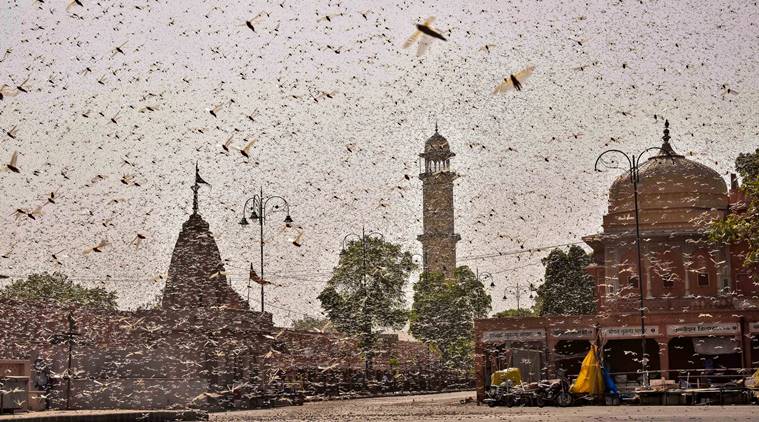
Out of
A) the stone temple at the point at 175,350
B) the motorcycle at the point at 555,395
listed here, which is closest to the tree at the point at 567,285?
the stone temple at the point at 175,350

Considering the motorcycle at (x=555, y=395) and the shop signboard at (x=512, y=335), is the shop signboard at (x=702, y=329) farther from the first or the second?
the motorcycle at (x=555, y=395)

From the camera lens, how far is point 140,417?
95.5 ft

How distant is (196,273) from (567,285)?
44.8 meters

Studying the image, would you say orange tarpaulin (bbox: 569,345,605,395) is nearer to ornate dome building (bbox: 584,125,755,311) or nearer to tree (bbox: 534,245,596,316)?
ornate dome building (bbox: 584,125,755,311)

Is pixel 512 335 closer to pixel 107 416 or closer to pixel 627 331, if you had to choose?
pixel 627 331

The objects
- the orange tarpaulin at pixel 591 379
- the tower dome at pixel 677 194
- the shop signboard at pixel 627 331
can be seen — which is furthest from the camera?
the tower dome at pixel 677 194

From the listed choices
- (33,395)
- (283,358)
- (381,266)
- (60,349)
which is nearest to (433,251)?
(381,266)

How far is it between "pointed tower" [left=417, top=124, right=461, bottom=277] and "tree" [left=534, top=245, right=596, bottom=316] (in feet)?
139

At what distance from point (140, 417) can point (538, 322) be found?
32.7 m

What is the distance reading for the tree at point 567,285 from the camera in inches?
3578

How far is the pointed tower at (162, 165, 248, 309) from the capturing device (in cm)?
5459

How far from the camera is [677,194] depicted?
68.5 meters

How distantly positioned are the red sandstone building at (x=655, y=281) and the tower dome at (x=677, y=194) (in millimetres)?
56

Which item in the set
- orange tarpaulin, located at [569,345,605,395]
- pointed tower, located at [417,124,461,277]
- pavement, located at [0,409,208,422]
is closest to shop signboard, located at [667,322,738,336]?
orange tarpaulin, located at [569,345,605,395]
